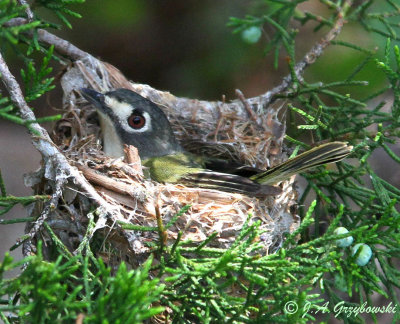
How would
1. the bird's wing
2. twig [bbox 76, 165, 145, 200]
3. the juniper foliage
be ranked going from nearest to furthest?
1. the juniper foliage
2. twig [bbox 76, 165, 145, 200]
3. the bird's wing

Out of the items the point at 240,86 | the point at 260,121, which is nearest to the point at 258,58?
the point at 240,86

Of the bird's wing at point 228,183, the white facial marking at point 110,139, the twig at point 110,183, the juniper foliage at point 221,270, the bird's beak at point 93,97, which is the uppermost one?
the bird's beak at point 93,97

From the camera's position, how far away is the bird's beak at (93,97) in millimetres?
4496

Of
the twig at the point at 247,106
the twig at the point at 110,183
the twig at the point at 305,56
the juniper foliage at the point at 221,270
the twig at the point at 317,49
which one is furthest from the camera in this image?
the twig at the point at 247,106

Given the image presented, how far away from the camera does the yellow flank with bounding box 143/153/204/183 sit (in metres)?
4.33

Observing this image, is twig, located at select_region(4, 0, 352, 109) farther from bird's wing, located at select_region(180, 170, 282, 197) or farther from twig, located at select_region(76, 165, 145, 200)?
twig, located at select_region(76, 165, 145, 200)

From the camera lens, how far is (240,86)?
597cm

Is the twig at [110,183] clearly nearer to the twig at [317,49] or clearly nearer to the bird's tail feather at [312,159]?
the bird's tail feather at [312,159]

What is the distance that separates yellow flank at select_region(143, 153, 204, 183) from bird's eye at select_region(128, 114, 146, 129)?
288 mm

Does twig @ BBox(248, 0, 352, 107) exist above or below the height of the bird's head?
above

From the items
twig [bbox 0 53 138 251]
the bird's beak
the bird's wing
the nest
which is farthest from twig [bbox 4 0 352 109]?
twig [bbox 0 53 138 251]

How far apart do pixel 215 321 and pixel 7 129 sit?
15.4ft

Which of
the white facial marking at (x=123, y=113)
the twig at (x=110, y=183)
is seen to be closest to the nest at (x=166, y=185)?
the twig at (x=110, y=183)

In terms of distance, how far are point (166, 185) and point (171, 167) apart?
464 mm
